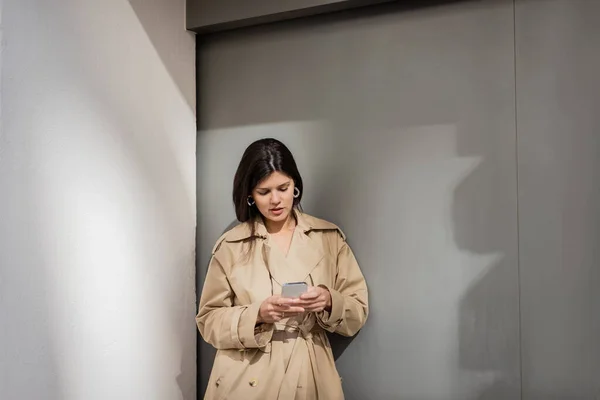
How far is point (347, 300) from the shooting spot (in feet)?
7.85

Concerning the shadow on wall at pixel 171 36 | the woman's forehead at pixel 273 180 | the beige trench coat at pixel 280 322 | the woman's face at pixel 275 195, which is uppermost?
the shadow on wall at pixel 171 36

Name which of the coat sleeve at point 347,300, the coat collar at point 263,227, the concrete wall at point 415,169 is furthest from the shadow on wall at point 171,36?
the coat sleeve at point 347,300

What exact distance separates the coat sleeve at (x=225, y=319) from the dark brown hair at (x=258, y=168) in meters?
0.27

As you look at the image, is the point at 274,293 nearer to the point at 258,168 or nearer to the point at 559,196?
the point at 258,168

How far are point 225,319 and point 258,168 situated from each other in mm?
574

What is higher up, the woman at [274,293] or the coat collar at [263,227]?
the coat collar at [263,227]

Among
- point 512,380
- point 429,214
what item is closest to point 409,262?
point 429,214

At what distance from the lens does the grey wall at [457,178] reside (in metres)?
2.23

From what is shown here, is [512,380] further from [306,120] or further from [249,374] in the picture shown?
[306,120]

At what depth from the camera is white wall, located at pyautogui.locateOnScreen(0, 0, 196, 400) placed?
207 cm

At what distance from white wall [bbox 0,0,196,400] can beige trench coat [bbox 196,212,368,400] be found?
328 mm

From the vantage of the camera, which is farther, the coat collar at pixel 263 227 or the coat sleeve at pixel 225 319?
the coat collar at pixel 263 227

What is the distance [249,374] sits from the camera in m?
2.36

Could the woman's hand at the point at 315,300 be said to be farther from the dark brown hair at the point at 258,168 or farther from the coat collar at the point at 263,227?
the dark brown hair at the point at 258,168
